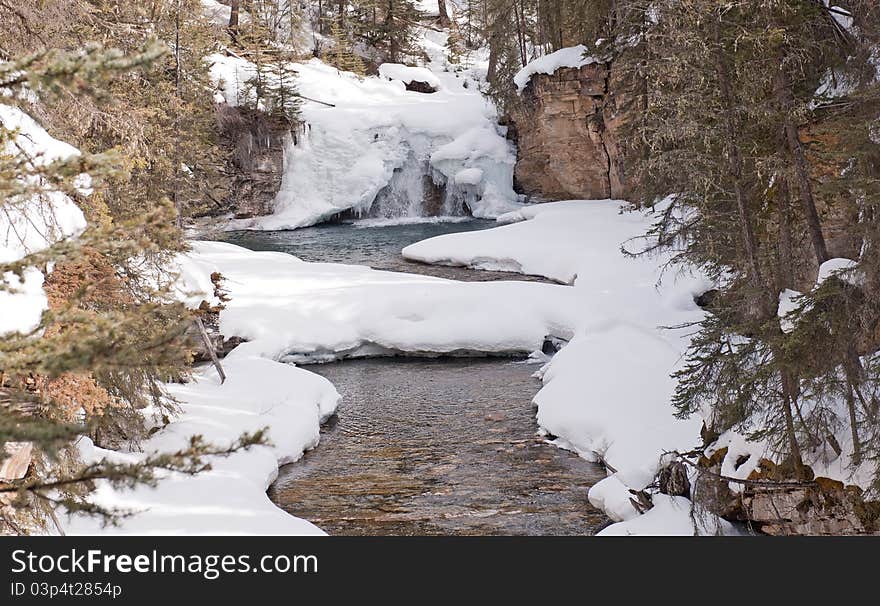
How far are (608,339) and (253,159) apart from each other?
66.8ft

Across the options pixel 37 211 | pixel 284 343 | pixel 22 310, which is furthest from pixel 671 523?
pixel 284 343

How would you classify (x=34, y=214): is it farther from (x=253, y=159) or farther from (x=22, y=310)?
(x=253, y=159)

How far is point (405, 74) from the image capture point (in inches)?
1426

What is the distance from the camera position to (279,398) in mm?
11836

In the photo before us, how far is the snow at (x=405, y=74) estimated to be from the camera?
36.2 metres

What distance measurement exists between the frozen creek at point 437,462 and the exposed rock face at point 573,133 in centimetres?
1379

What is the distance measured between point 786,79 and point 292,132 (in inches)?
985

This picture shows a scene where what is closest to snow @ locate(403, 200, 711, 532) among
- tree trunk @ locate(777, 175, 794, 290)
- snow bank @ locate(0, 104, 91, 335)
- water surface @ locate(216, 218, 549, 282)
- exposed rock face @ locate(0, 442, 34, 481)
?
water surface @ locate(216, 218, 549, 282)

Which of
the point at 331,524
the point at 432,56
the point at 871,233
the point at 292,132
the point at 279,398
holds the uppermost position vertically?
the point at 432,56

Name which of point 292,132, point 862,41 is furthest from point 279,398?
point 292,132

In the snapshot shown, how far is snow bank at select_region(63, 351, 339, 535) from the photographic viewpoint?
7.39 m

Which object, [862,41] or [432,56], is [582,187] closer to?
[432,56]

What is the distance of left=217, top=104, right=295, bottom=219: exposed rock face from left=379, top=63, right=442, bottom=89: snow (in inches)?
297

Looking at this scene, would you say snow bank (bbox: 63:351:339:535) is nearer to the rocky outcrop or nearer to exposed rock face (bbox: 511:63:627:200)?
the rocky outcrop
